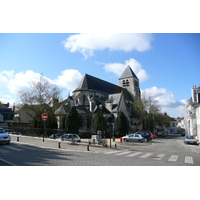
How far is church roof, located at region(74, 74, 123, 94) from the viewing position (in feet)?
151

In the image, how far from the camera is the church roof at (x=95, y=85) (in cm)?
4588

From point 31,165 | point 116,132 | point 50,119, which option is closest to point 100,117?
point 116,132

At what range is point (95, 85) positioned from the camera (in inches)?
1938

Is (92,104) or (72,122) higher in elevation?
(92,104)

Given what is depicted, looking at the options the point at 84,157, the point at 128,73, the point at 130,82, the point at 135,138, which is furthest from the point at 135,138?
the point at 128,73

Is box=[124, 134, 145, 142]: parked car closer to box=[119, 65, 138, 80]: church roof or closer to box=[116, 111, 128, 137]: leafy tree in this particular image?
box=[116, 111, 128, 137]: leafy tree

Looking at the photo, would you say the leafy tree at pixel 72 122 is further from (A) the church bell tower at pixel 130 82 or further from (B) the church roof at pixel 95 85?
(A) the church bell tower at pixel 130 82

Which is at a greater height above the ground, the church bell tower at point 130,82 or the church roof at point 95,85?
the church bell tower at point 130,82

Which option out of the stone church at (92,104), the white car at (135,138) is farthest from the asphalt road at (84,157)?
the stone church at (92,104)

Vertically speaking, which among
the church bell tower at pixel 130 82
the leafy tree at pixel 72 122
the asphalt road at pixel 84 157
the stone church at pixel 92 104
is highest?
the church bell tower at pixel 130 82

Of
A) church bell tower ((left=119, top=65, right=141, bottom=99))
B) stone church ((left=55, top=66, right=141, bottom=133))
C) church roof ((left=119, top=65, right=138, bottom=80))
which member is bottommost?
stone church ((left=55, top=66, right=141, bottom=133))

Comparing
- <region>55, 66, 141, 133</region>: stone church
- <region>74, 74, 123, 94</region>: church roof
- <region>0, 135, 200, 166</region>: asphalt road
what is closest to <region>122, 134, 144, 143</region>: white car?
<region>0, 135, 200, 166</region>: asphalt road

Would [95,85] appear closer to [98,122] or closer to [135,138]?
[98,122]

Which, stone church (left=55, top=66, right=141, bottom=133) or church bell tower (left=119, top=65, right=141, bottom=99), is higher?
church bell tower (left=119, top=65, right=141, bottom=99)
